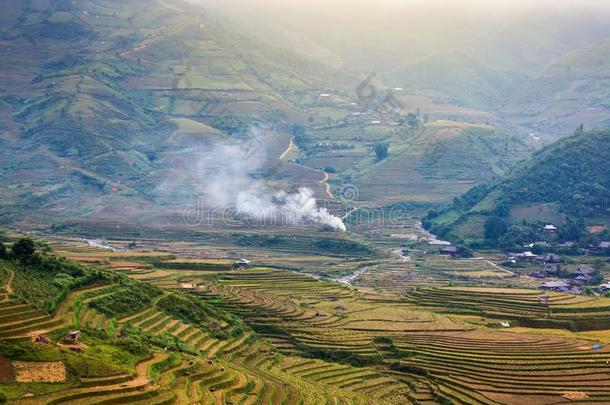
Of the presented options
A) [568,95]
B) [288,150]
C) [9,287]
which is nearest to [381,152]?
[288,150]

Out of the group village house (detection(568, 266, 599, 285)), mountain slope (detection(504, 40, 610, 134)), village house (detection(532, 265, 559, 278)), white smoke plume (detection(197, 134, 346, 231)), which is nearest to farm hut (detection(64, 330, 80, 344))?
village house (detection(568, 266, 599, 285))

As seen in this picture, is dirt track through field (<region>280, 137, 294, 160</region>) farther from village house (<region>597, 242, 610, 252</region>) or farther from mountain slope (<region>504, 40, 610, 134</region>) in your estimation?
village house (<region>597, 242, 610, 252</region>)

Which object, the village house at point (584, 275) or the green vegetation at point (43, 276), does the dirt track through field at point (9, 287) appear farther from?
the village house at point (584, 275)

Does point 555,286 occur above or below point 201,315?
above

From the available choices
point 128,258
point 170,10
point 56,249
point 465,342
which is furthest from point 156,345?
point 170,10

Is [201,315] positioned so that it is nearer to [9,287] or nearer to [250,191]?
[9,287]

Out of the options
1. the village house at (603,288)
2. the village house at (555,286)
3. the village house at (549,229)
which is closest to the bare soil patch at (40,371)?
the village house at (555,286)
